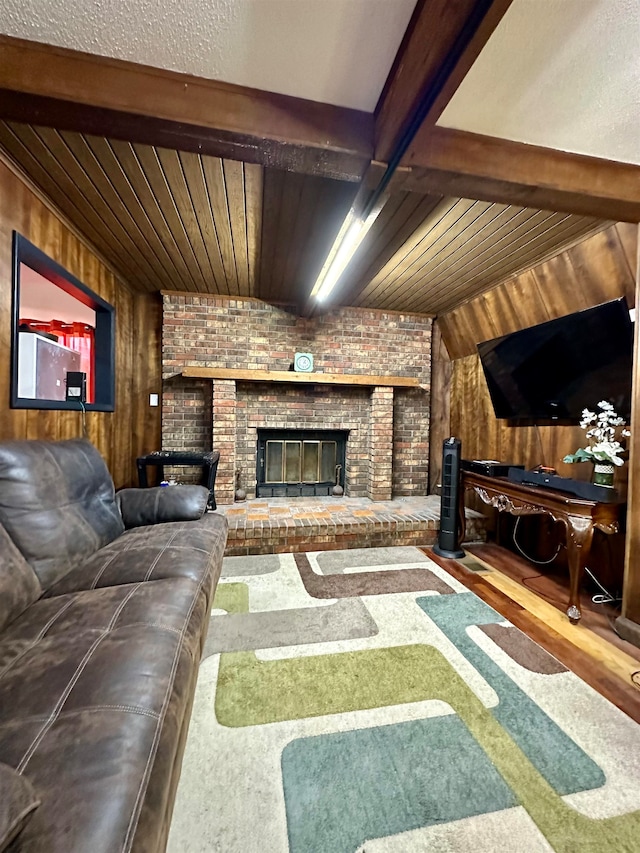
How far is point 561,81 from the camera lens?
125 centimetres

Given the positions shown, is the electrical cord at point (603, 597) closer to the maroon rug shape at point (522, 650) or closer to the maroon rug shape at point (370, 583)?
the maroon rug shape at point (522, 650)

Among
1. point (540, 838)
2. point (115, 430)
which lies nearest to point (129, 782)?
point (540, 838)

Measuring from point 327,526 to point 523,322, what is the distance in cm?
245

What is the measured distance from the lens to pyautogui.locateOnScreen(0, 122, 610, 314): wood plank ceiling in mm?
1741

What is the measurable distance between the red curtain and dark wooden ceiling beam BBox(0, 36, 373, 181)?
1975 mm

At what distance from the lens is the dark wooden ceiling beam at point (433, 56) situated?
955 millimetres

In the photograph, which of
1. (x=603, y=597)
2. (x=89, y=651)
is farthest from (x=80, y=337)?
(x=603, y=597)

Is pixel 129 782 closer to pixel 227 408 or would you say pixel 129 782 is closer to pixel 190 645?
pixel 190 645

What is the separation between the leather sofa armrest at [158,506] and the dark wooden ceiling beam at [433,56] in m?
2.06

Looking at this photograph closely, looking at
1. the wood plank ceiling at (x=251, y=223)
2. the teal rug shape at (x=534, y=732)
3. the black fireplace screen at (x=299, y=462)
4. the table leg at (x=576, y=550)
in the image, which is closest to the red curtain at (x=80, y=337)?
the wood plank ceiling at (x=251, y=223)

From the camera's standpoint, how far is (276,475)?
156 inches

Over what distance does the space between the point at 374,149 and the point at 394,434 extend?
9.77 feet

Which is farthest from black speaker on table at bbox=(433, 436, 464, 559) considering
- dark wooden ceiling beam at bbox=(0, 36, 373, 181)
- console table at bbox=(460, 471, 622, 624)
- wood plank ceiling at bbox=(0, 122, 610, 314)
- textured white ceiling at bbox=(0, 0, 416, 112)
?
textured white ceiling at bbox=(0, 0, 416, 112)

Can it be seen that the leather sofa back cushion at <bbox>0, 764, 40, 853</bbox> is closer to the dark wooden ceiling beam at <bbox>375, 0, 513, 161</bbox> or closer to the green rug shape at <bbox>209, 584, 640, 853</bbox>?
the green rug shape at <bbox>209, 584, 640, 853</bbox>
